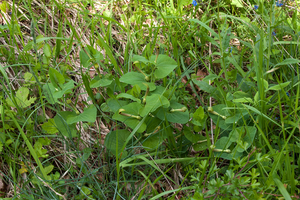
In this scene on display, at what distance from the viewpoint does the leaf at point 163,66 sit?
1.42 meters

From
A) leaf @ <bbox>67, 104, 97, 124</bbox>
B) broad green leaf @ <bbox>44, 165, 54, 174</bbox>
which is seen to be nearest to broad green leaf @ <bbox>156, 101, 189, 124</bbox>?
leaf @ <bbox>67, 104, 97, 124</bbox>

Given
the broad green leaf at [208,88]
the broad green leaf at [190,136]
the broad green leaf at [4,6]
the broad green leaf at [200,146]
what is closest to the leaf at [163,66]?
the broad green leaf at [208,88]

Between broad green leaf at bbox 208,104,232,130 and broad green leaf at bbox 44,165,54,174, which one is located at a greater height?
broad green leaf at bbox 208,104,232,130

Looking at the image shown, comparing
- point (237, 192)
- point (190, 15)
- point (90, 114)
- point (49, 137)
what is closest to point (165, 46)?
point (190, 15)

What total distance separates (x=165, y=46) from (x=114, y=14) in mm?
819

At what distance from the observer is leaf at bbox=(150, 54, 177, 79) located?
142 centimetres

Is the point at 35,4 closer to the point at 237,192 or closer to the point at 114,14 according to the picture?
the point at 114,14

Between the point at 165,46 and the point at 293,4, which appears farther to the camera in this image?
the point at 293,4

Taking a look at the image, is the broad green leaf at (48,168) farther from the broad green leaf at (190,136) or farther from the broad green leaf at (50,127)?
A: the broad green leaf at (190,136)

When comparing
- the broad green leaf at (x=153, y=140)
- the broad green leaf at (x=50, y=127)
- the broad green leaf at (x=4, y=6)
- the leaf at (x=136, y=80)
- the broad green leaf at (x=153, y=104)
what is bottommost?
the broad green leaf at (x=153, y=140)

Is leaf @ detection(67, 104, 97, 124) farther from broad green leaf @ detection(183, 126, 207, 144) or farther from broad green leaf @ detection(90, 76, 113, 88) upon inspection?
broad green leaf @ detection(183, 126, 207, 144)

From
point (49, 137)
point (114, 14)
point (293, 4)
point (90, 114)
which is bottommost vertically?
point (49, 137)

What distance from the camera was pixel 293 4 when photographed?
7.89 ft

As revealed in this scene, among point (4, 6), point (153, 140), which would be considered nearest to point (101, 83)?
point (153, 140)
